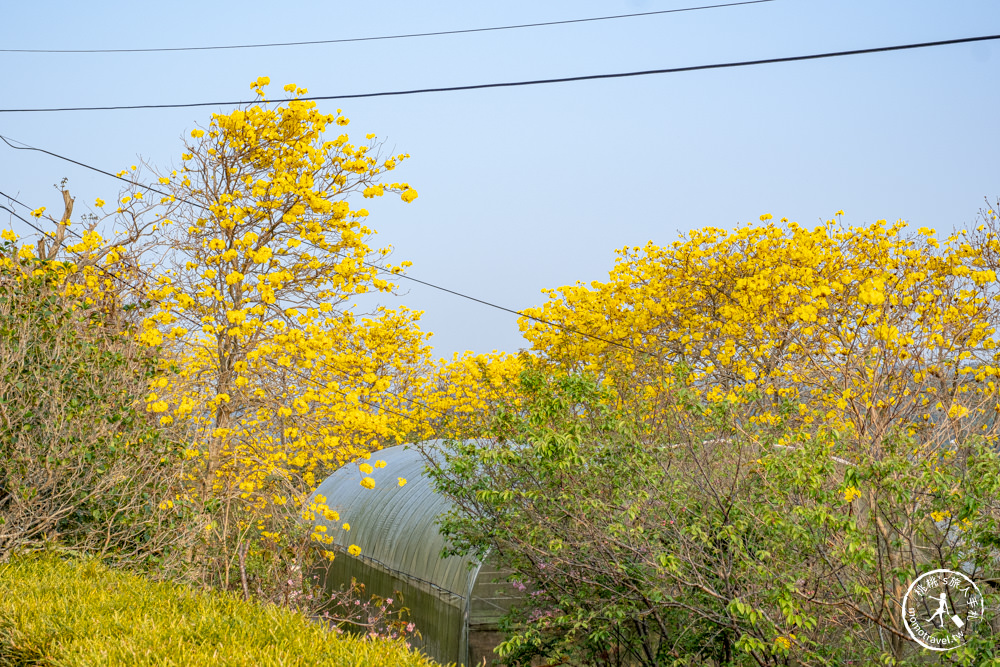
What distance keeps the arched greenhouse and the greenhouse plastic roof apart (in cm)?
1

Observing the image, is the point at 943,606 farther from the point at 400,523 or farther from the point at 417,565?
the point at 400,523

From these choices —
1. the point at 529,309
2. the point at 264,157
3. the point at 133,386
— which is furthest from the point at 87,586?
the point at 529,309

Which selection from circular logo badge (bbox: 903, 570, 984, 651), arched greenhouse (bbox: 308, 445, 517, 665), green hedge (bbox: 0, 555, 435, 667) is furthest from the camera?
arched greenhouse (bbox: 308, 445, 517, 665)

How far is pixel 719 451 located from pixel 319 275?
663 cm

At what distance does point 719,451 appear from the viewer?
742 cm

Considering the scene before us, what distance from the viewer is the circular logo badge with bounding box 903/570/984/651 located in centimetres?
545

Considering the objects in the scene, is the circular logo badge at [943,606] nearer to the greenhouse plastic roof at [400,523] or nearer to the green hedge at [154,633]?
the green hedge at [154,633]

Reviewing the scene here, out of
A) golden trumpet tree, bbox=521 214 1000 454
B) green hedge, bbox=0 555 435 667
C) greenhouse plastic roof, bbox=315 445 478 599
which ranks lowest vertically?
green hedge, bbox=0 555 435 667

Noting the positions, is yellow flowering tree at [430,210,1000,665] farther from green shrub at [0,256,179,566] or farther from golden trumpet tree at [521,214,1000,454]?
green shrub at [0,256,179,566]

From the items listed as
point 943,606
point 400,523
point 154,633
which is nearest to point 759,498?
point 943,606

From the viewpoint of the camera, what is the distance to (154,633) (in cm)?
480

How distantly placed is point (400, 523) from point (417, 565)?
1209mm

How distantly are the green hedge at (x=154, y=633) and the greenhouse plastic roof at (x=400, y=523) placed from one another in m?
4.02

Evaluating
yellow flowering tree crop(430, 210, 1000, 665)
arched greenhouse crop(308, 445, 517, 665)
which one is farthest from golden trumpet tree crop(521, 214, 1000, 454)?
arched greenhouse crop(308, 445, 517, 665)
